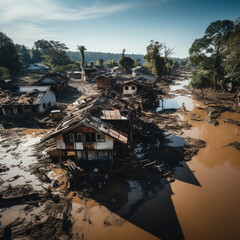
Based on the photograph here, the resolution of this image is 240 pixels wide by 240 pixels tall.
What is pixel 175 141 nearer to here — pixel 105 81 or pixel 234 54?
pixel 234 54

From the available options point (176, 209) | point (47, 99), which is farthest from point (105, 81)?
point (176, 209)

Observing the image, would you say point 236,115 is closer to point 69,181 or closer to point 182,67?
point 69,181

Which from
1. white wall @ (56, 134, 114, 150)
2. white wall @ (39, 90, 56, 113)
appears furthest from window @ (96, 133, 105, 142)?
white wall @ (39, 90, 56, 113)

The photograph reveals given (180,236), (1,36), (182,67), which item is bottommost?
(180,236)

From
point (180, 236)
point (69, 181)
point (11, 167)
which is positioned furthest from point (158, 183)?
point (11, 167)

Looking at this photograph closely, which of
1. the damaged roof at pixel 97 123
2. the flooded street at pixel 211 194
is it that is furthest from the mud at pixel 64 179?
the damaged roof at pixel 97 123

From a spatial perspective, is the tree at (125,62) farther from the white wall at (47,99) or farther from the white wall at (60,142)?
the white wall at (60,142)

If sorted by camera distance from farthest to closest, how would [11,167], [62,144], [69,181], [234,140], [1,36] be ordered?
[1,36] → [234,140] → [11,167] → [62,144] → [69,181]
